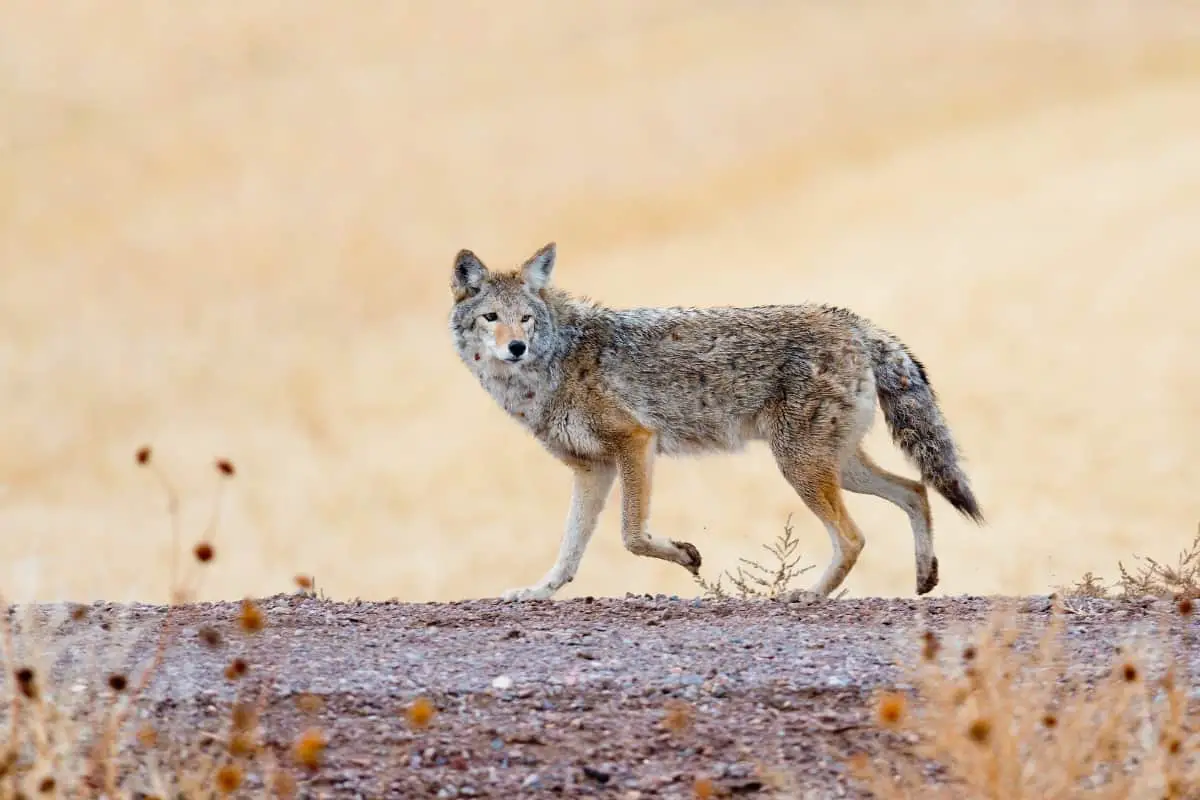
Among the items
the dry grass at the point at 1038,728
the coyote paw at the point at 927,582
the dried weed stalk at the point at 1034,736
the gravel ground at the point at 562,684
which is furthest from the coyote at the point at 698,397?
the dried weed stalk at the point at 1034,736

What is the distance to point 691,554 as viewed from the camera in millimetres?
9188

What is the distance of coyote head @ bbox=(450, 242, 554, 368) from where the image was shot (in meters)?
9.34

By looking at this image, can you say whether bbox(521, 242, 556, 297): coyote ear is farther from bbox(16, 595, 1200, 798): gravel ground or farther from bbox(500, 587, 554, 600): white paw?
bbox(16, 595, 1200, 798): gravel ground

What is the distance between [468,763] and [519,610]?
269 centimetres

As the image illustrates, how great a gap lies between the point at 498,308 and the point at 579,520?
4.38ft

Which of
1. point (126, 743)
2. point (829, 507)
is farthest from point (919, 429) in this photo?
point (126, 743)

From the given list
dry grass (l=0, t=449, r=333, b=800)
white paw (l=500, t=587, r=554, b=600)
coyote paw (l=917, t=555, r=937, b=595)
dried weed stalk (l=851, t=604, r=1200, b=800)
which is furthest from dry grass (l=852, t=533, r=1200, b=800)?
white paw (l=500, t=587, r=554, b=600)

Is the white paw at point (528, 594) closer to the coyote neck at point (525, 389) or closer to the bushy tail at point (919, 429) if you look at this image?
the coyote neck at point (525, 389)

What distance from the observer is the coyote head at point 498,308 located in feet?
30.6

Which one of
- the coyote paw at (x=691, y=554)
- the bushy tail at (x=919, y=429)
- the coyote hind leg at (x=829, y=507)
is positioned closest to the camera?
the coyote hind leg at (x=829, y=507)

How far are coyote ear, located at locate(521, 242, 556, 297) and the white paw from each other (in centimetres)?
185

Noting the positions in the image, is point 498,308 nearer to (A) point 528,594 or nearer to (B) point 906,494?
(A) point 528,594

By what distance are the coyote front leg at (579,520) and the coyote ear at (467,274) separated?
1249mm

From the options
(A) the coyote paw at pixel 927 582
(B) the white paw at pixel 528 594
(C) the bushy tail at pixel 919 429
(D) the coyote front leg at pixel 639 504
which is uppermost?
(C) the bushy tail at pixel 919 429
